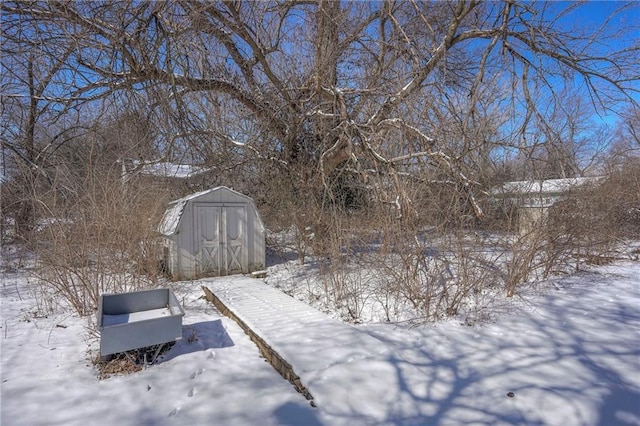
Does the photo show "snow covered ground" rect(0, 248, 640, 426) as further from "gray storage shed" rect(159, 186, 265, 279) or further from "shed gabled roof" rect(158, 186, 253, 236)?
"shed gabled roof" rect(158, 186, 253, 236)

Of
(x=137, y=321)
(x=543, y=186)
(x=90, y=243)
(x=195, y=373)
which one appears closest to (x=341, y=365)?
(x=195, y=373)

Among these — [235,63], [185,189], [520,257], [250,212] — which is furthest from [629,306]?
[185,189]

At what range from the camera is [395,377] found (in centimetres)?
284

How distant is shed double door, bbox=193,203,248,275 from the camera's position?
7.29 meters

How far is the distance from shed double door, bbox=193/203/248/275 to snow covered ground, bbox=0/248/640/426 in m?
3.02

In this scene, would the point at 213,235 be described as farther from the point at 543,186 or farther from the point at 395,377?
the point at 543,186

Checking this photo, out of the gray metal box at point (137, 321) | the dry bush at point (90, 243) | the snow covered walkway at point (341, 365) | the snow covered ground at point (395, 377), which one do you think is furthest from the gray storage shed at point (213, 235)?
the gray metal box at point (137, 321)

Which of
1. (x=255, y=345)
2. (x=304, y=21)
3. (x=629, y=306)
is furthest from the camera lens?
(x=304, y=21)

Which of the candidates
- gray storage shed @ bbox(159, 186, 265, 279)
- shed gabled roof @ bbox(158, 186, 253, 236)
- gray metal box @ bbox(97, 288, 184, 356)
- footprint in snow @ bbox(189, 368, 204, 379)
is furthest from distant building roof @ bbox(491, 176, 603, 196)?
gray metal box @ bbox(97, 288, 184, 356)

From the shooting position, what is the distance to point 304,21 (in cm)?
748

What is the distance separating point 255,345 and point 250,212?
173 inches

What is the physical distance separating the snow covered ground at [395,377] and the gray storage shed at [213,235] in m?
2.75

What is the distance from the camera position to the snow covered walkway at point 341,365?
2.50 meters

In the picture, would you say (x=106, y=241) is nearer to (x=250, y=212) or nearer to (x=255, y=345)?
(x=255, y=345)
